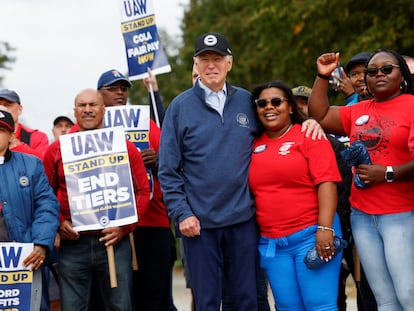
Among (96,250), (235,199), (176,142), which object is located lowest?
(96,250)

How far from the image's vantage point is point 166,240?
23.5ft

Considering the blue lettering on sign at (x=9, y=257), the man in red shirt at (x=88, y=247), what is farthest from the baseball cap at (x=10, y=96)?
the blue lettering on sign at (x=9, y=257)

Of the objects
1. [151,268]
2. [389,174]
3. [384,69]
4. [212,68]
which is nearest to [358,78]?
[384,69]

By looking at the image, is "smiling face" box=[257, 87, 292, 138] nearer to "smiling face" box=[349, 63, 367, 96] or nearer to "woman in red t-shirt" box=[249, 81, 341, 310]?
"woman in red t-shirt" box=[249, 81, 341, 310]

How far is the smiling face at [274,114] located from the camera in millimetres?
5770

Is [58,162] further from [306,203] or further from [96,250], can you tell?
[306,203]

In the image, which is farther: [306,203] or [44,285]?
[44,285]

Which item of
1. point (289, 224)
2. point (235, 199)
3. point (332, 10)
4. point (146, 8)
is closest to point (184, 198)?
point (235, 199)

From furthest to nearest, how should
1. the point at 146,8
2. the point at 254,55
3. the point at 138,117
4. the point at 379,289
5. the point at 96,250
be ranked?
the point at 254,55
the point at 146,8
the point at 138,117
the point at 96,250
the point at 379,289

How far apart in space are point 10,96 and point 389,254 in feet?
13.8

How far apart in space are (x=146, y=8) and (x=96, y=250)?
3.27 metres

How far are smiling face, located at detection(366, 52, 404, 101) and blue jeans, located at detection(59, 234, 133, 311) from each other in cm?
252

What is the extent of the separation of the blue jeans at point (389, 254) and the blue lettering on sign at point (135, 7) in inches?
155

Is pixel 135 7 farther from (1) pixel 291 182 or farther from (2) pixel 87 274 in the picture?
(1) pixel 291 182
